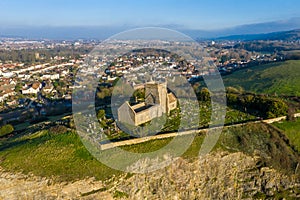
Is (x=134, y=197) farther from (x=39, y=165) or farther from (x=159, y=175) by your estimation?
(x=39, y=165)

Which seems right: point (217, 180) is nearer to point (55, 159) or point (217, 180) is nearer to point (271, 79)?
point (55, 159)

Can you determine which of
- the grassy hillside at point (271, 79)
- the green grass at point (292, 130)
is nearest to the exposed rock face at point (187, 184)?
the green grass at point (292, 130)

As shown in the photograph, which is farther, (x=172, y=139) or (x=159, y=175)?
(x=172, y=139)

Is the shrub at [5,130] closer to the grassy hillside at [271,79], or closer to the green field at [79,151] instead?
the green field at [79,151]

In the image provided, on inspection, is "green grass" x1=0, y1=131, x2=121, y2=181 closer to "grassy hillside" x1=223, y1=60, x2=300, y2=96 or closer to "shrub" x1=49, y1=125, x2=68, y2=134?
"shrub" x1=49, y1=125, x2=68, y2=134

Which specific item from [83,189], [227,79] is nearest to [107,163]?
[83,189]
